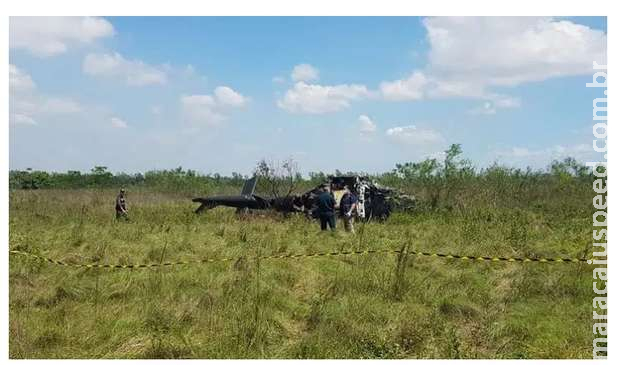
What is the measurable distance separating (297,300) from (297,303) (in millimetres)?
152

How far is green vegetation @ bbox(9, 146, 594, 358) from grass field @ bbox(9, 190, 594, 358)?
0.06 ft

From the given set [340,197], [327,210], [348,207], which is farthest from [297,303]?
[340,197]

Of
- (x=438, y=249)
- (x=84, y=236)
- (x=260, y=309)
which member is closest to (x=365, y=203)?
(x=438, y=249)

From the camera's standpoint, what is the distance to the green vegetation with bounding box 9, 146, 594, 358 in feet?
15.9

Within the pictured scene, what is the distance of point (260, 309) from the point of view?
18.6 ft

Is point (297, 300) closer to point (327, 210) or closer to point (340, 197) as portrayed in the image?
point (327, 210)

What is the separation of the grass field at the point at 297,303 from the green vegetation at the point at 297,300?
0.06 ft

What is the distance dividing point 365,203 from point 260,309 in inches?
454

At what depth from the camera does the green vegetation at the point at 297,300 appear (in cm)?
485

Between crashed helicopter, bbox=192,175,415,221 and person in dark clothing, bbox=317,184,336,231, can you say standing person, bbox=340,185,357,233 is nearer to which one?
person in dark clothing, bbox=317,184,336,231

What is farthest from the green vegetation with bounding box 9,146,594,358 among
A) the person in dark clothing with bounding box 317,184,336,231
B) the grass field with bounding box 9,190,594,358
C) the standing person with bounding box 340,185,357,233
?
the standing person with bounding box 340,185,357,233

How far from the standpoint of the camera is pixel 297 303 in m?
6.28

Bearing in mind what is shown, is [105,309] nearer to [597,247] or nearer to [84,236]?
[84,236]

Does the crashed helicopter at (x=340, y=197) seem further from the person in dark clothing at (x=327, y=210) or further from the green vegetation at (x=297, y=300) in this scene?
the green vegetation at (x=297, y=300)
